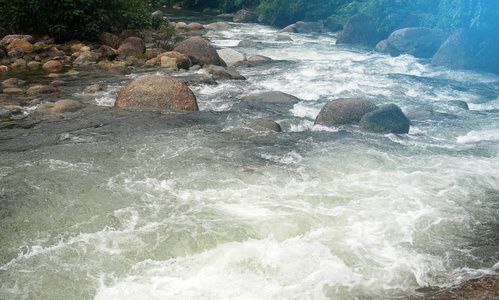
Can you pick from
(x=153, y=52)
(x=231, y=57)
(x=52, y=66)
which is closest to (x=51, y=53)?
(x=52, y=66)

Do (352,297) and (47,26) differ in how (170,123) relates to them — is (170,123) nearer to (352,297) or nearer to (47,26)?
(352,297)

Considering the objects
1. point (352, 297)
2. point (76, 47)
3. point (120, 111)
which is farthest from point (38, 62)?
point (352, 297)

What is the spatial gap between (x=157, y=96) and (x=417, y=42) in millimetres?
15542

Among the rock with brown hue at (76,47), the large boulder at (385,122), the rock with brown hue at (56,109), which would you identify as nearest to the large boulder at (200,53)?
the rock with brown hue at (76,47)

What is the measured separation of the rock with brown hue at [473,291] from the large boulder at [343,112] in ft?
15.4

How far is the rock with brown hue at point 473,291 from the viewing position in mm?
3141

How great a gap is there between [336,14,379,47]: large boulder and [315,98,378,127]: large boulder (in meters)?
15.6

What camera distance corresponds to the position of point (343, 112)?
7.89 metres

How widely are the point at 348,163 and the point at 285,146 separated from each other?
3.76ft

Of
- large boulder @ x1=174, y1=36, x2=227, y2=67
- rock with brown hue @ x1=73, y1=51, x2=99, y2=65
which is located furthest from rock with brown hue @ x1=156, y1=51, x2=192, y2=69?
rock with brown hue @ x1=73, y1=51, x2=99, y2=65

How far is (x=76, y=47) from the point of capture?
14422mm

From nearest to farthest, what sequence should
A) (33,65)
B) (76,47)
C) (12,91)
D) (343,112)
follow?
(343,112) → (12,91) → (33,65) → (76,47)

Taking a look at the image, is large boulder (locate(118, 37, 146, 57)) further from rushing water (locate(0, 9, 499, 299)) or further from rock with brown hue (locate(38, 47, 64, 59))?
rushing water (locate(0, 9, 499, 299))

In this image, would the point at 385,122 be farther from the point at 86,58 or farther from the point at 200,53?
the point at 86,58
